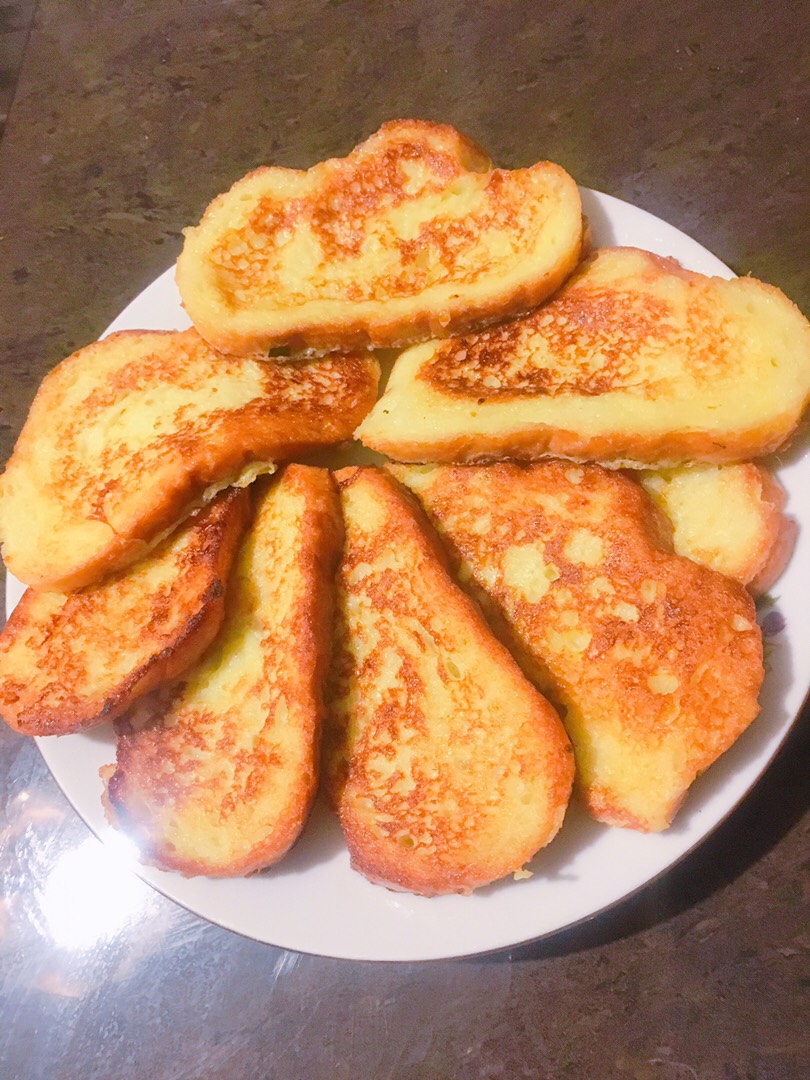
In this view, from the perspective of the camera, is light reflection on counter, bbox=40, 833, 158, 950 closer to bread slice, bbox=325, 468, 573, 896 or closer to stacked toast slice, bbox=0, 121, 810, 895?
stacked toast slice, bbox=0, 121, 810, 895

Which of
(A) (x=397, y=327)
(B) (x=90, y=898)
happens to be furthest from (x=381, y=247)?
(B) (x=90, y=898)

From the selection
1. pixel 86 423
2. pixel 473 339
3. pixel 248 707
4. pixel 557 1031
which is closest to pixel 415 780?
pixel 248 707

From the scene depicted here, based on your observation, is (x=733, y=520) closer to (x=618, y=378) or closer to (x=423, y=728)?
(x=618, y=378)

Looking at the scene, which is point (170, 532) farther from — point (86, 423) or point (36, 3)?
point (36, 3)

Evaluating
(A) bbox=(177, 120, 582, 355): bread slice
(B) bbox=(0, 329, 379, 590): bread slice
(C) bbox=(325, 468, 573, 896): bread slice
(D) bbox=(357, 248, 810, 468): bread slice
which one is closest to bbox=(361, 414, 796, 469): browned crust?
(D) bbox=(357, 248, 810, 468): bread slice

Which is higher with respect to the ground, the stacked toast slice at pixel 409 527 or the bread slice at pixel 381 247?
the bread slice at pixel 381 247

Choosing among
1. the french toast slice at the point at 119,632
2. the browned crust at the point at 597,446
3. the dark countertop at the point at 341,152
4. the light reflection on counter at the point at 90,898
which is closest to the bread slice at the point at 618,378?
the browned crust at the point at 597,446

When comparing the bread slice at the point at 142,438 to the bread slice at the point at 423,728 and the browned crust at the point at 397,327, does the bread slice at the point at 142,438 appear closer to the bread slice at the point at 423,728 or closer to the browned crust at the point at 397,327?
the browned crust at the point at 397,327
